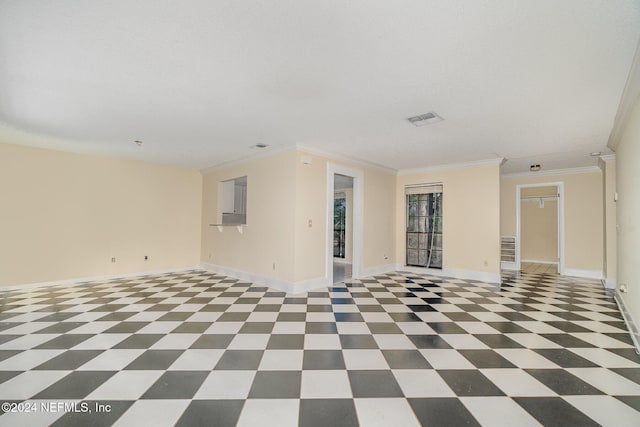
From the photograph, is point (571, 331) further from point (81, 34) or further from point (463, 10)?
point (81, 34)

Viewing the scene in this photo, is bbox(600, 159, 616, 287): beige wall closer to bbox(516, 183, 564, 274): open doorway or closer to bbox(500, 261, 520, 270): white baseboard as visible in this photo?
bbox(500, 261, 520, 270): white baseboard

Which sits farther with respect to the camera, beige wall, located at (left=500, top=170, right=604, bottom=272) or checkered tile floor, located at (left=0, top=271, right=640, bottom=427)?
beige wall, located at (left=500, top=170, right=604, bottom=272)

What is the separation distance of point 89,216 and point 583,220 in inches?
419

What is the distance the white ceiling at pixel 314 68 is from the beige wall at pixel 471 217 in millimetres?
1517

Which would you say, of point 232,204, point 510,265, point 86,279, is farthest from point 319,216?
point 510,265

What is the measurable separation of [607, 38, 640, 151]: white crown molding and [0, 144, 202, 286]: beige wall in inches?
290

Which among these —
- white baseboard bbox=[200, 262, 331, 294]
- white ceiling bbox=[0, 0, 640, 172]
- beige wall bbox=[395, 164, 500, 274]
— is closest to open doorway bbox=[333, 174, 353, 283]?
white baseboard bbox=[200, 262, 331, 294]

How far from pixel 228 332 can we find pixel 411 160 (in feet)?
15.5

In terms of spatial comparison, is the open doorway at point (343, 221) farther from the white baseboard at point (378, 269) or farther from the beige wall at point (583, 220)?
the beige wall at point (583, 220)

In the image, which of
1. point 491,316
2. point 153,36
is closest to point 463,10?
point 153,36

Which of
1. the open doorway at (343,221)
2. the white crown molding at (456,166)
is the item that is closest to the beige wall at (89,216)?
the open doorway at (343,221)

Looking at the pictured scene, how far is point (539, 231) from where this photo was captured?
8281 millimetres

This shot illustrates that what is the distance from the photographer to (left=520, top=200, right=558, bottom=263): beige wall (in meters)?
8.08

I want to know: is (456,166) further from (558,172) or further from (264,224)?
(264,224)
